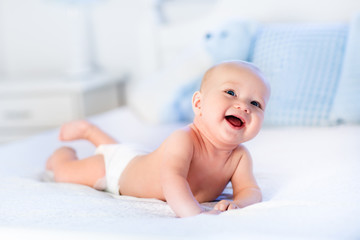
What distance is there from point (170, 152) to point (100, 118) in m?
1.01

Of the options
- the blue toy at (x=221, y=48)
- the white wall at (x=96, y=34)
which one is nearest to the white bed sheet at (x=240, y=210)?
the blue toy at (x=221, y=48)

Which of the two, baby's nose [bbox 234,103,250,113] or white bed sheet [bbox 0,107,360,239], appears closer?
white bed sheet [bbox 0,107,360,239]

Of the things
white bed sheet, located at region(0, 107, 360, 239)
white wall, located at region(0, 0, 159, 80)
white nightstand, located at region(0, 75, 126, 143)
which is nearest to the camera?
white bed sheet, located at region(0, 107, 360, 239)

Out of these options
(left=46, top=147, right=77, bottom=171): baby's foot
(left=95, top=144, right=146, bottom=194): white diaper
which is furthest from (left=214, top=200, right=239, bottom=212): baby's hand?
(left=46, top=147, right=77, bottom=171): baby's foot

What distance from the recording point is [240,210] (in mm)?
777

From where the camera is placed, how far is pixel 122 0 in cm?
270

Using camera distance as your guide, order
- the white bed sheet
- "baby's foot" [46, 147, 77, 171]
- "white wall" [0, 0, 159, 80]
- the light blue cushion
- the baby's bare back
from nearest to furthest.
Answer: the white bed sheet, the baby's bare back, "baby's foot" [46, 147, 77, 171], the light blue cushion, "white wall" [0, 0, 159, 80]

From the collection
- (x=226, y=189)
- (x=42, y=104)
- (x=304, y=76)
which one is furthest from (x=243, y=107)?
(x=42, y=104)

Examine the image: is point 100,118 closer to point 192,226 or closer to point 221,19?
point 221,19

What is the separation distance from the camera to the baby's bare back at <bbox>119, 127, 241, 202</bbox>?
0.95m

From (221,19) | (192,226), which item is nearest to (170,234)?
(192,226)

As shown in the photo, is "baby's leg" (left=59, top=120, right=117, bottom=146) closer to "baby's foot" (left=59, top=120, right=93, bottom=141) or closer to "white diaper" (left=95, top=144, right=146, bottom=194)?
"baby's foot" (left=59, top=120, right=93, bottom=141)

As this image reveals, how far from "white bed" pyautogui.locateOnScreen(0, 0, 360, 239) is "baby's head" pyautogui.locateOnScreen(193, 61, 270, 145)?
15cm

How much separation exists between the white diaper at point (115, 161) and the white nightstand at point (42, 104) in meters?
1.16
